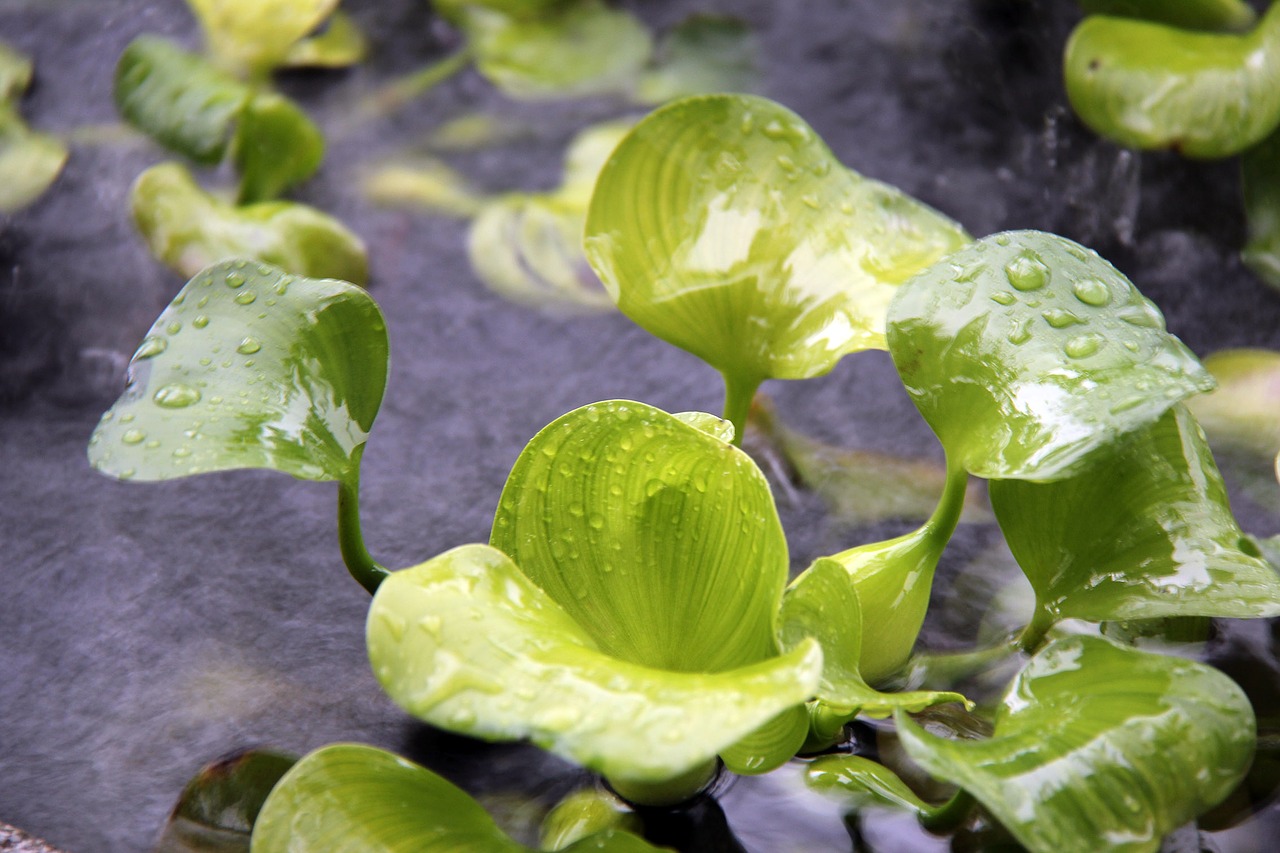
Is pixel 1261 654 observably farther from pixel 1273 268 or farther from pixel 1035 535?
pixel 1273 268

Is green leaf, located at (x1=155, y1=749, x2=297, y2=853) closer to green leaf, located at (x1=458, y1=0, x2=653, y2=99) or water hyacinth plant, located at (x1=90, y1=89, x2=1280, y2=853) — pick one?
water hyacinth plant, located at (x1=90, y1=89, x2=1280, y2=853)

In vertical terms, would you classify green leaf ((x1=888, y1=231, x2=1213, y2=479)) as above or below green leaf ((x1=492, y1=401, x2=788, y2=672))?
above

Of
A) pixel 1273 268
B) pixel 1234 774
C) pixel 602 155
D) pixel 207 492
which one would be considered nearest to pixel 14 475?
pixel 207 492

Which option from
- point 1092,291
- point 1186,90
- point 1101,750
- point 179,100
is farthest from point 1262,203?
point 179,100

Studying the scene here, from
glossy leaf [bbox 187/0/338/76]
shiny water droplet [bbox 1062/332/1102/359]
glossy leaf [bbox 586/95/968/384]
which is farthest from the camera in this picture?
glossy leaf [bbox 187/0/338/76]

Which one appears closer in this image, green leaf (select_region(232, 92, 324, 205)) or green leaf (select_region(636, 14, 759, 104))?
green leaf (select_region(232, 92, 324, 205))

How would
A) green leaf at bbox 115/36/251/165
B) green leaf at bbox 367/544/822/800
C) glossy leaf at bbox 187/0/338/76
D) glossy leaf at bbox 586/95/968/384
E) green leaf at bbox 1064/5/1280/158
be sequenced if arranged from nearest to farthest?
1. green leaf at bbox 367/544/822/800
2. glossy leaf at bbox 586/95/968/384
3. green leaf at bbox 1064/5/1280/158
4. green leaf at bbox 115/36/251/165
5. glossy leaf at bbox 187/0/338/76

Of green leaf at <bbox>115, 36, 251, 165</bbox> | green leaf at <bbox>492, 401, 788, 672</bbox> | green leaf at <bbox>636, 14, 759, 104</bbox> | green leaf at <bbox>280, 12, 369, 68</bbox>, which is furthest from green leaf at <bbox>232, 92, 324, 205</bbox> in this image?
green leaf at <bbox>492, 401, 788, 672</bbox>

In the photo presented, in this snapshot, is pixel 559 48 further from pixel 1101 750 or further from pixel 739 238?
pixel 1101 750
